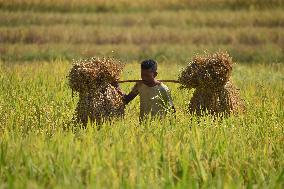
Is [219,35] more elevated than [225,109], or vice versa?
[219,35]

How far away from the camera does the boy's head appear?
6.60 metres

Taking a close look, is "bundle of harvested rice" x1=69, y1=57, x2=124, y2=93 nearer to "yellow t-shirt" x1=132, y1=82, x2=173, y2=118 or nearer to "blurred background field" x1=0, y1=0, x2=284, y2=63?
"yellow t-shirt" x1=132, y1=82, x2=173, y2=118

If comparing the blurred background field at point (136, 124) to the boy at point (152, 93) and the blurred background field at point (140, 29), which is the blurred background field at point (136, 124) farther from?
the boy at point (152, 93)

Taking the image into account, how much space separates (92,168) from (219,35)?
1549 centimetres

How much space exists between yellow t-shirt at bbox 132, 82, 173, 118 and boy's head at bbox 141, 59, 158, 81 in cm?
11

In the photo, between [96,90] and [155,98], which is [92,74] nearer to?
[96,90]

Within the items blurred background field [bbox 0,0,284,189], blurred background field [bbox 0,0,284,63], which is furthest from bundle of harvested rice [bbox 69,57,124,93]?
blurred background field [bbox 0,0,284,63]

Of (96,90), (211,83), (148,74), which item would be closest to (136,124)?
(96,90)

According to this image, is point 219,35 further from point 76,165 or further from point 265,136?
point 76,165

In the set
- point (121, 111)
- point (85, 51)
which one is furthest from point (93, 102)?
point (85, 51)

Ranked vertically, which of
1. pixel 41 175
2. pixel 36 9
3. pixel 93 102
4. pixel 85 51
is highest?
pixel 36 9

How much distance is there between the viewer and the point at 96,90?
6504mm

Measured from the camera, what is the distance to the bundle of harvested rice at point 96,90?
641 centimetres

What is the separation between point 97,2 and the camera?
22.7 m
